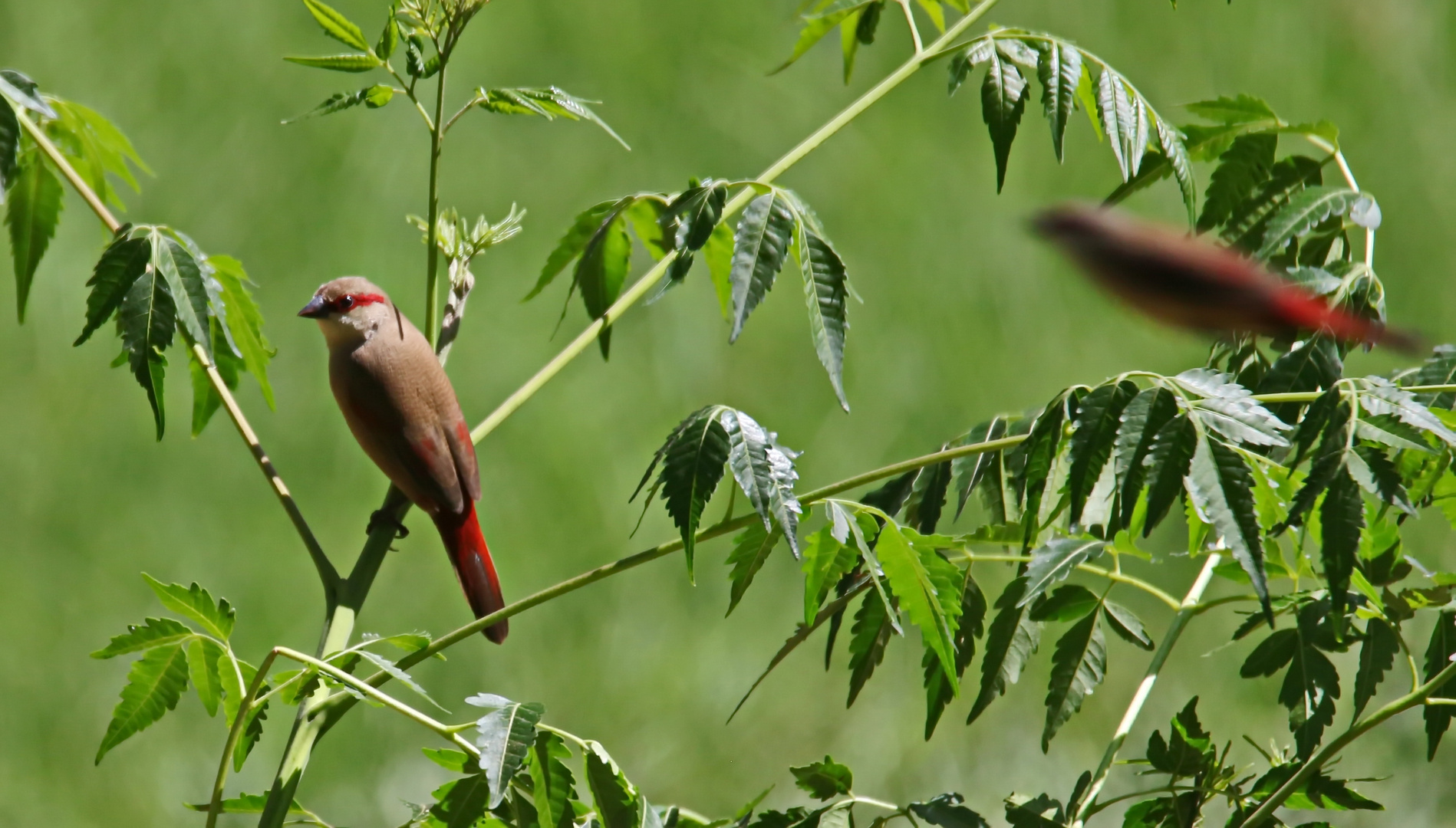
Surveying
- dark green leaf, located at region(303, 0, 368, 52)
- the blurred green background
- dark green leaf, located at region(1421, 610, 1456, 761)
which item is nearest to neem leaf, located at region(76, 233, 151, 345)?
dark green leaf, located at region(303, 0, 368, 52)

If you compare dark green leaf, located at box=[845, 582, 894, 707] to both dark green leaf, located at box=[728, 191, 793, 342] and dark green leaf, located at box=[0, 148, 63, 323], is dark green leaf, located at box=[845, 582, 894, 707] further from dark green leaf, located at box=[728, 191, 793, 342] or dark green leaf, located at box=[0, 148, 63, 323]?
dark green leaf, located at box=[0, 148, 63, 323]

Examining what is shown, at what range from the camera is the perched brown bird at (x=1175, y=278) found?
744 mm

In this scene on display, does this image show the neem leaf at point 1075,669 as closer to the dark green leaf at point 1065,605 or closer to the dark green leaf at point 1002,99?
the dark green leaf at point 1065,605

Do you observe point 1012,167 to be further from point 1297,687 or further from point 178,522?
point 1297,687

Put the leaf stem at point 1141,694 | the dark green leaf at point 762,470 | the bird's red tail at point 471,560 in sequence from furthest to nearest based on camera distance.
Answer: the bird's red tail at point 471,560 < the leaf stem at point 1141,694 < the dark green leaf at point 762,470

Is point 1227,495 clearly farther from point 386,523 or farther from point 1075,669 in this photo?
point 386,523

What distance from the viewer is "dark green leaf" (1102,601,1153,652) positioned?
58.4 inches

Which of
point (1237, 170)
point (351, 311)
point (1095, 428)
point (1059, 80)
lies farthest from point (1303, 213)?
point (351, 311)

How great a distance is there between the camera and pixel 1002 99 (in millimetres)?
1415

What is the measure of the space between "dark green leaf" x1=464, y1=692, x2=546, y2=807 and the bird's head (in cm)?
105

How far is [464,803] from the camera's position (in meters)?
1.32

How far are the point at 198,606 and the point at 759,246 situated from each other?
25.2 inches

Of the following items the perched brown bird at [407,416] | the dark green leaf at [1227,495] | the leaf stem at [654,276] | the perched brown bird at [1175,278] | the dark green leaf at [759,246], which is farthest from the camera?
the perched brown bird at [407,416]

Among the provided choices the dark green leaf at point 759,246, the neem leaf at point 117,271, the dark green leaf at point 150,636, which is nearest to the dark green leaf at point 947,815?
the dark green leaf at point 759,246
